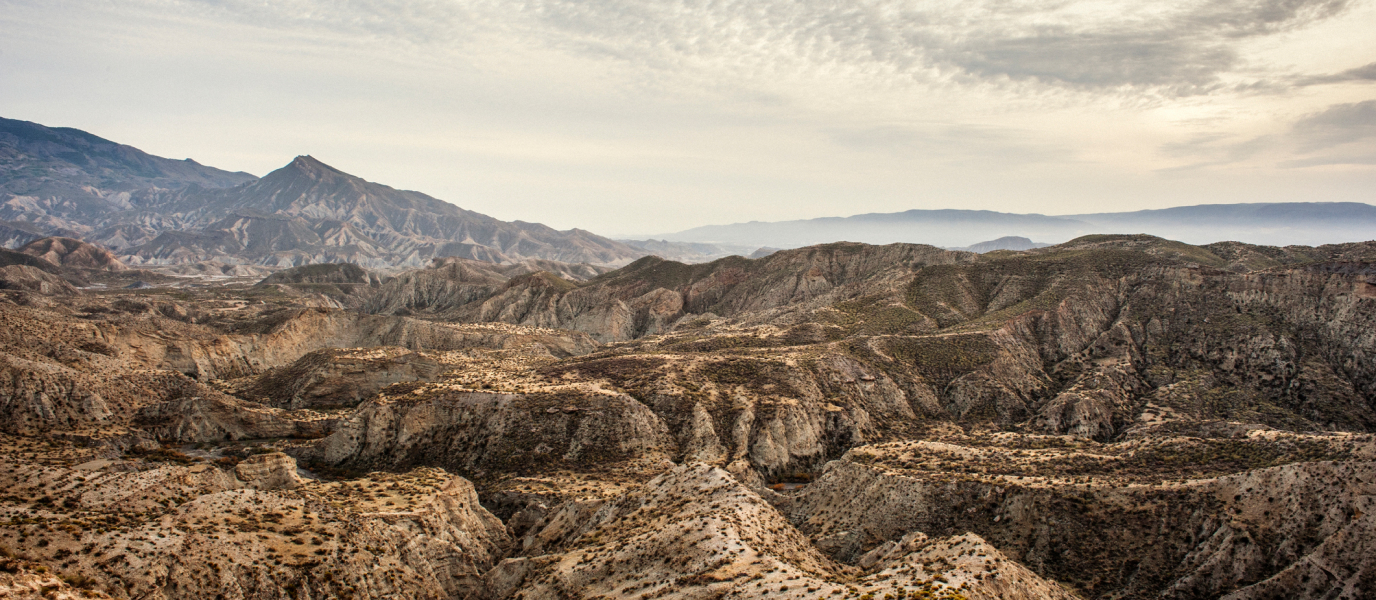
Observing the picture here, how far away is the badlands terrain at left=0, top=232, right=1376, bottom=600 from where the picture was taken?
32.5 meters

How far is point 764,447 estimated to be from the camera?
62125 millimetres

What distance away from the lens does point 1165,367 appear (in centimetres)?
7325

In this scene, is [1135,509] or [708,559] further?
[1135,509]

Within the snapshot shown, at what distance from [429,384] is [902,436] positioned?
47.9 meters

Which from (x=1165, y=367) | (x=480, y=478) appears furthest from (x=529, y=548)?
(x=1165, y=367)

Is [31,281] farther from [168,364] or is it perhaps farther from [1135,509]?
[1135,509]

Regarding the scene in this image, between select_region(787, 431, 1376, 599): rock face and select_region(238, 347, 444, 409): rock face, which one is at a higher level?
select_region(787, 431, 1376, 599): rock face

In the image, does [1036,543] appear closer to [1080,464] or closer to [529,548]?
[1080,464]

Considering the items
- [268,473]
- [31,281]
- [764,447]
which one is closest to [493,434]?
[268,473]

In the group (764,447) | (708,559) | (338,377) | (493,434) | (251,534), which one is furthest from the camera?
(338,377)

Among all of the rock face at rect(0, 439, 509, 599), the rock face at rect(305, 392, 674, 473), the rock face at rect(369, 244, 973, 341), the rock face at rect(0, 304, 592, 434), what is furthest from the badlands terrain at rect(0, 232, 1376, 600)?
the rock face at rect(369, 244, 973, 341)

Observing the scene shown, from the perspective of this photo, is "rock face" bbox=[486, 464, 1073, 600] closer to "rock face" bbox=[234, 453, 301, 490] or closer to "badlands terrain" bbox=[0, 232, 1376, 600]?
"badlands terrain" bbox=[0, 232, 1376, 600]

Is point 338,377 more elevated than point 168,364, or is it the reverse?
point 338,377

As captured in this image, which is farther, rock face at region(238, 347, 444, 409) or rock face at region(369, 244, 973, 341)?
rock face at region(369, 244, 973, 341)
